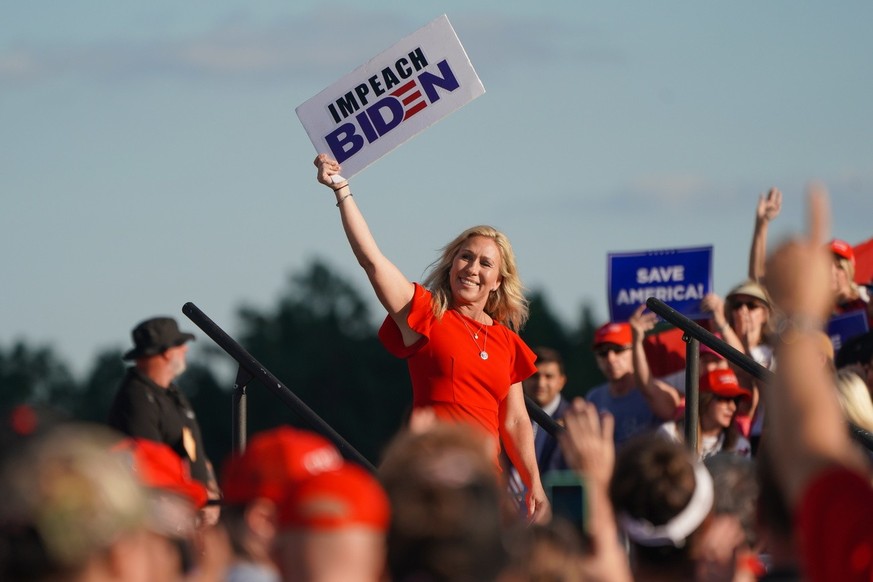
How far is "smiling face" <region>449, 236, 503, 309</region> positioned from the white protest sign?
1.94 feet

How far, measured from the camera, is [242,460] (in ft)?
9.98

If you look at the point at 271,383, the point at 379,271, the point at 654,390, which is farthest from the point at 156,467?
the point at 654,390

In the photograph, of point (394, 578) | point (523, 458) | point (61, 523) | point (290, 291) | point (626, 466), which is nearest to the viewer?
point (61, 523)

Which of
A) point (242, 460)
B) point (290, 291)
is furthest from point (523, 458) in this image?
point (290, 291)

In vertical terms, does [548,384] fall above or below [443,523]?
below

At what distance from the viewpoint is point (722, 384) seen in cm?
791

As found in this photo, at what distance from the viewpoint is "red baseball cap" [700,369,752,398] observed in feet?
25.9

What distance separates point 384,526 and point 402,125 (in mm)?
4451

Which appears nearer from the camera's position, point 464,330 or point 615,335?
point 464,330

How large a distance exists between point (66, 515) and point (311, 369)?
84.3 meters

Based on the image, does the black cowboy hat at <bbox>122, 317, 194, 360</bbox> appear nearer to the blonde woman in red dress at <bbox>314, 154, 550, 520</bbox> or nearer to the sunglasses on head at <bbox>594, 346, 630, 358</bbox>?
the blonde woman in red dress at <bbox>314, 154, 550, 520</bbox>

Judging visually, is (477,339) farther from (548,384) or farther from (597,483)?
(548,384)

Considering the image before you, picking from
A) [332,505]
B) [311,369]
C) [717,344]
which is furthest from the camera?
[311,369]

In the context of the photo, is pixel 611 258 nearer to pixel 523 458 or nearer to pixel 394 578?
pixel 523 458
